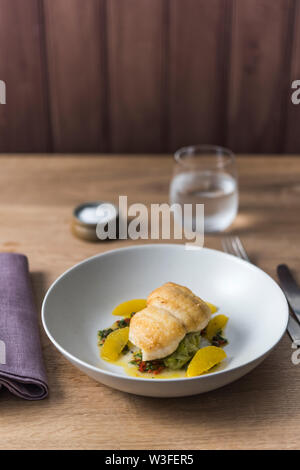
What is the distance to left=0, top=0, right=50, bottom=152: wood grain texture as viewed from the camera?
185 centimetres

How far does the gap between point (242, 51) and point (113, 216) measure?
0.83m

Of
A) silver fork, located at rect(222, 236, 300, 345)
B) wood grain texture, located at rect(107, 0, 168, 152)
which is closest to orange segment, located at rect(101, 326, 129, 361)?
silver fork, located at rect(222, 236, 300, 345)

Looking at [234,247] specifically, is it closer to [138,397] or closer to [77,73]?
[138,397]

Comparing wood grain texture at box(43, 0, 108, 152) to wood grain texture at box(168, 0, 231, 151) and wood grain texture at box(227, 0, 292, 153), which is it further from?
wood grain texture at box(227, 0, 292, 153)

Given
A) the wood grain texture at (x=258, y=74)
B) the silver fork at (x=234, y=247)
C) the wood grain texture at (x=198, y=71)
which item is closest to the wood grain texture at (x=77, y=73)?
the wood grain texture at (x=198, y=71)

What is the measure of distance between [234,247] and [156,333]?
1.54 ft

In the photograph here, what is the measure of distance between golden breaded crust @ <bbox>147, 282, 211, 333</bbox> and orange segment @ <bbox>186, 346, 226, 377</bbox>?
4 cm

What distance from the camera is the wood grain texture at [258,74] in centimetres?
181

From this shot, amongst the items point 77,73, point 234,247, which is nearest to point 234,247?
point 234,247

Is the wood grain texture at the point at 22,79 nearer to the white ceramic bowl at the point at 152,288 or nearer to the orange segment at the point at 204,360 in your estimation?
the white ceramic bowl at the point at 152,288

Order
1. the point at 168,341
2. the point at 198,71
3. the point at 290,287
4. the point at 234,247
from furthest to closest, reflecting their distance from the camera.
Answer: the point at 198,71
the point at 234,247
the point at 290,287
the point at 168,341

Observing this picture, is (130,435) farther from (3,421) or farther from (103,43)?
(103,43)

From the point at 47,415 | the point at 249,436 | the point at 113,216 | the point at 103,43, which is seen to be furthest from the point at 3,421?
the point at 103,43

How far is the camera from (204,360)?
872mm
